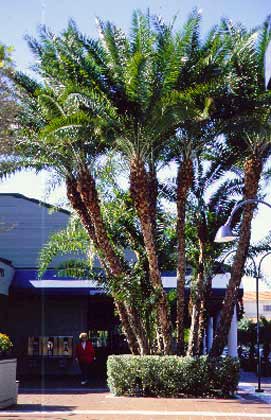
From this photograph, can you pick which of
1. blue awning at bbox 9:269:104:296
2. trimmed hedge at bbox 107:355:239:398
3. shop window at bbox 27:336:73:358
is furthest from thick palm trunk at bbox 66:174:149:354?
shop window at bbox 27:336:73:358

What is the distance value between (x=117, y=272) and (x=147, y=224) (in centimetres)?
156

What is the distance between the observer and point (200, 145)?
16641mm

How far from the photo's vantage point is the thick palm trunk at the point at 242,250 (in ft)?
53.2

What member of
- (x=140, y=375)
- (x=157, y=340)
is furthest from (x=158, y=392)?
(x=157, y=340)

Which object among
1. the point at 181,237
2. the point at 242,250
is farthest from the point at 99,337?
the point at 242,250

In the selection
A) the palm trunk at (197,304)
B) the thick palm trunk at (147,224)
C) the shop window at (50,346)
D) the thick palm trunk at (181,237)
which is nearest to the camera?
the thick palm trunk at (147,224)

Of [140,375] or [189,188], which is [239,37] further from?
[140,375]

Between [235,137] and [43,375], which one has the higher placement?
[235,137]

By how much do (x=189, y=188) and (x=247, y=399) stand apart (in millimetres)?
5651

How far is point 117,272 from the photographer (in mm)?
16172

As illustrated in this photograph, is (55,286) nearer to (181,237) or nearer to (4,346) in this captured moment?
(181,237)

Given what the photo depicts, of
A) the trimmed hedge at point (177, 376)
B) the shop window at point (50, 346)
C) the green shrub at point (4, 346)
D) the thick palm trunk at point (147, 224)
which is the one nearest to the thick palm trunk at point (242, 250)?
the trimmed hedge at point (177, 376)

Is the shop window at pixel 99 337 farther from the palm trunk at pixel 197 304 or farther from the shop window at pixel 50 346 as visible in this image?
the palm trunk at pixel 197 304

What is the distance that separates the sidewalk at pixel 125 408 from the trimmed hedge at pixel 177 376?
49cm
